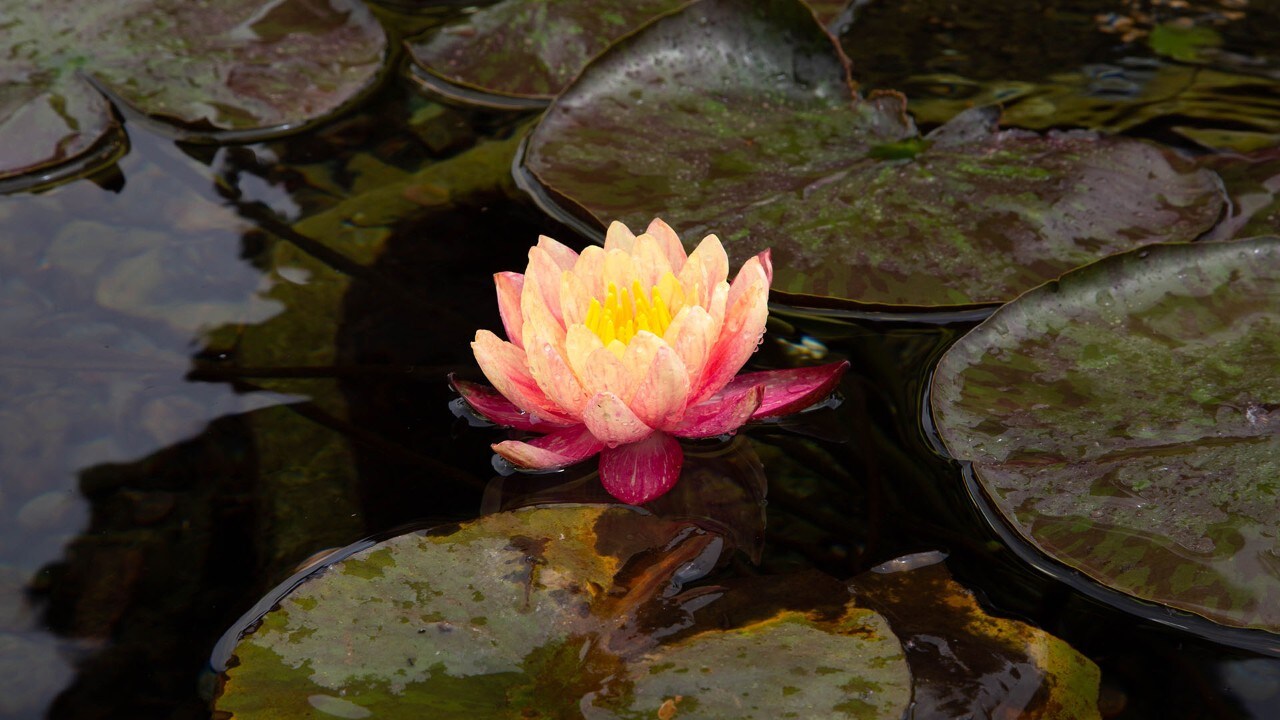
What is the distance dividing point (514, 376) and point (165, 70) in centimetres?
179

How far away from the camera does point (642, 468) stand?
169 cm

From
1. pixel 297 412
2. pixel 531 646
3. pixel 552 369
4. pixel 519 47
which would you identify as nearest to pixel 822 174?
pixel 552 369

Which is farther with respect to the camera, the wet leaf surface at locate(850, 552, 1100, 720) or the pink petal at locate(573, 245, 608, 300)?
the pink petal at locate(573, 245, 608, 300)

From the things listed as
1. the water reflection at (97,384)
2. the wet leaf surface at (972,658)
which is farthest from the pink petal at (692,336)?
the water reflection at (97,384)

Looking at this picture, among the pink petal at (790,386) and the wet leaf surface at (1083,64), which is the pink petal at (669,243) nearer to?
the pink petal at (790,386)

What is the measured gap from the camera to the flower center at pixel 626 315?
64.3 inches

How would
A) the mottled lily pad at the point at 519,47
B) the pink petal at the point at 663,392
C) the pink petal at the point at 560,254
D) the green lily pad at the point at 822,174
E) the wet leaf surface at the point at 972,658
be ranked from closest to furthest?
the wet leaf surface at the point at 972,658, the pink petal at the point at 663,392, the pink petal at the point at 560,254, the green lily pad at the point at 822,174, the mottled lily pad at the point at 519,47

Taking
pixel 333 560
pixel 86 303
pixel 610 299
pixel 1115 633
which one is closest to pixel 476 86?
pixel 86 303

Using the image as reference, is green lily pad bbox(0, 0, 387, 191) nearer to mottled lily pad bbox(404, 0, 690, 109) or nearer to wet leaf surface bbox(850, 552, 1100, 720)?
mottled lily pad bbox(404, 0, 690, 109)

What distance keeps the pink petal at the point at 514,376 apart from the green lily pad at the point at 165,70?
153 centimetres

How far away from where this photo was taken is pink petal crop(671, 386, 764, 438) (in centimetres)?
167

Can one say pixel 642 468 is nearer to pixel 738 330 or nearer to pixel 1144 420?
pixel 738 330

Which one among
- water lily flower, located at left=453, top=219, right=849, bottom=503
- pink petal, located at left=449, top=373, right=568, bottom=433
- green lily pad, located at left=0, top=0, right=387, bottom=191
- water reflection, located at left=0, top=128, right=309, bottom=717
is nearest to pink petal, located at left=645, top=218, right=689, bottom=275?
water lily flower, located at left=453, top=219, right=849, bottom=503

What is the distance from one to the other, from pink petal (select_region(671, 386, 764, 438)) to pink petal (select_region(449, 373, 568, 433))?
22cm
